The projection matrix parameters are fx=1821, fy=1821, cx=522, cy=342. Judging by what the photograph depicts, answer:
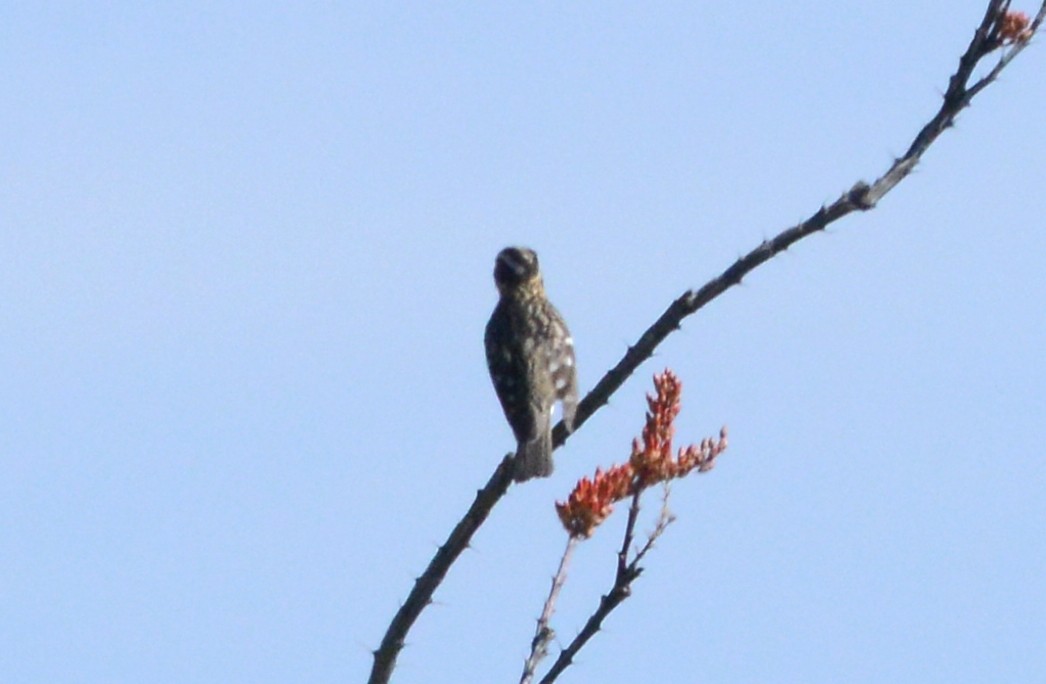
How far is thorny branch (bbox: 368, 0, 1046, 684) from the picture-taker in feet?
19.6

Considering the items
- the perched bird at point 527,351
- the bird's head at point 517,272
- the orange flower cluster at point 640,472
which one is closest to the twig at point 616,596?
the orange flower cluster at point 640,472

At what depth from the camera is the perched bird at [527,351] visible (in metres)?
10.8

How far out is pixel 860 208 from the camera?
5.97 meters

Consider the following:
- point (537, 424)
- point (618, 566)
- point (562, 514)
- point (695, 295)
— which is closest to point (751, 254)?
point (695, 295)

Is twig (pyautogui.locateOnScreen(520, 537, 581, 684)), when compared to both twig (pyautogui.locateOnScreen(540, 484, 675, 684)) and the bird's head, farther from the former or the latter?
the bird's head

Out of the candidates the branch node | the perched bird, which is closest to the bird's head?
the perched bird

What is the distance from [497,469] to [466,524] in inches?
14.3

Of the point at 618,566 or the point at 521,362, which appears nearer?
the point at 618,566

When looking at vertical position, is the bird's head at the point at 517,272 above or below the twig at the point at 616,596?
above

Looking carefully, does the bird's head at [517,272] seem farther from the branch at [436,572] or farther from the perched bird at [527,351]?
the branch at [436,572]

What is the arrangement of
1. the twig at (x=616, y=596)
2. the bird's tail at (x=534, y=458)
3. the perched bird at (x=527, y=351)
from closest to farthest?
the twig at (x=616, y=596), the bird's tail at (x=534, y=458), the perched bird at (x=527, y=351)

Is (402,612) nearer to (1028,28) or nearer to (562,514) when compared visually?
(562,514)

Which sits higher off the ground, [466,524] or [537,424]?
[537,424]

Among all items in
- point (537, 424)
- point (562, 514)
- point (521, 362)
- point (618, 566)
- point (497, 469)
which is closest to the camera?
point (618, 566)
